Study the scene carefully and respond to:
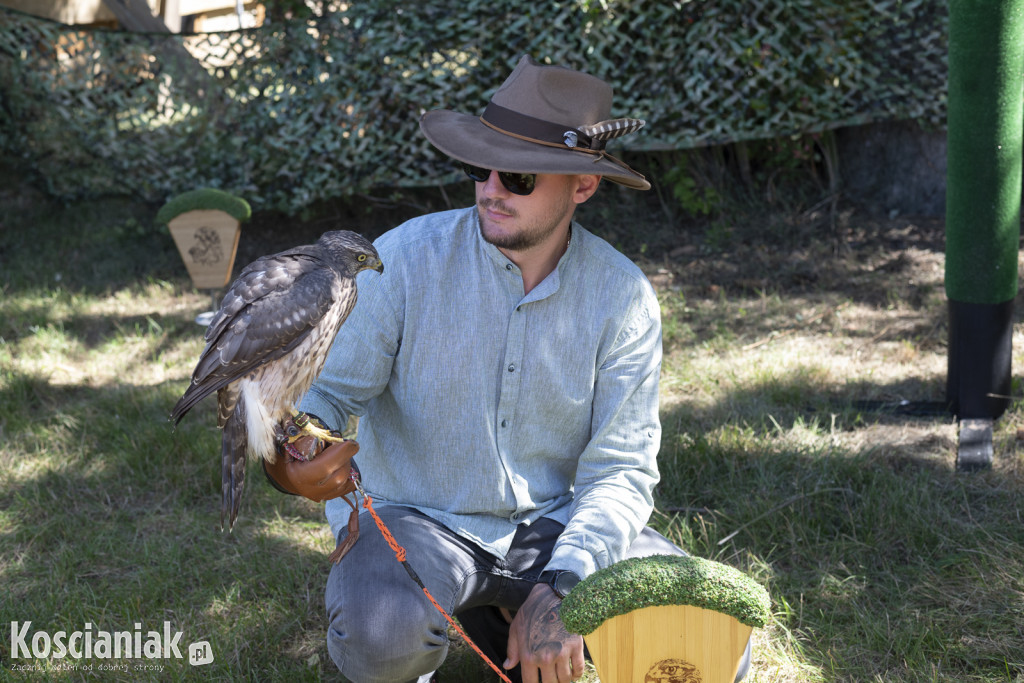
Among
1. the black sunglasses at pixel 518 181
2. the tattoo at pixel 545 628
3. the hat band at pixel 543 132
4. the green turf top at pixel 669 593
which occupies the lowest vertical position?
the tattoo at pixel 545 628

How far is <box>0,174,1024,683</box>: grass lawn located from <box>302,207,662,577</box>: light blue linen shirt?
0.65 metres

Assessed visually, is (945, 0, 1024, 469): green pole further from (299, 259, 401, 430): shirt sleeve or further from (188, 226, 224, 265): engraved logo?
(188, 226, 224, 265): engraved logo

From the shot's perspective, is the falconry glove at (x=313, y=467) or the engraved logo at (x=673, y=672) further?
the falconry glove at (x=313, y=467)

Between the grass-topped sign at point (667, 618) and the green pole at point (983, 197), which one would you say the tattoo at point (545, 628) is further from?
the green pole at point (983, 197)

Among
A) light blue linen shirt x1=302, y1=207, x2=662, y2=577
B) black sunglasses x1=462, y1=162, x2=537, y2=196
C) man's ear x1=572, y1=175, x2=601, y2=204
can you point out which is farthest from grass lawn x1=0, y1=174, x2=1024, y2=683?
black sunglasses x1=462, y1=162, x2=537, y2=196

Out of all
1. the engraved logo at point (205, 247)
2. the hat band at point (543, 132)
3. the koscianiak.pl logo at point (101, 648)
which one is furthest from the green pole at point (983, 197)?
the engraved logo at point (205, 247)

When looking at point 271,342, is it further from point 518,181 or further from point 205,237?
point 205,237

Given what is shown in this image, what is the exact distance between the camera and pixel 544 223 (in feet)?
8.49

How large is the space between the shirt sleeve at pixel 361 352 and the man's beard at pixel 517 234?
0.34m

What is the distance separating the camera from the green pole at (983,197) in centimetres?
365

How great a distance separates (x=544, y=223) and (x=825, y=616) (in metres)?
1.66

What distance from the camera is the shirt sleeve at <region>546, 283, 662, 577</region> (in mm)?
2451

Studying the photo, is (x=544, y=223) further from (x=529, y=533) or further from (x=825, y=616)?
(x=825, y=616)

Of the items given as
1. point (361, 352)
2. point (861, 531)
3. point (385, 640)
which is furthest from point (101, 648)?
point (861, 531)
